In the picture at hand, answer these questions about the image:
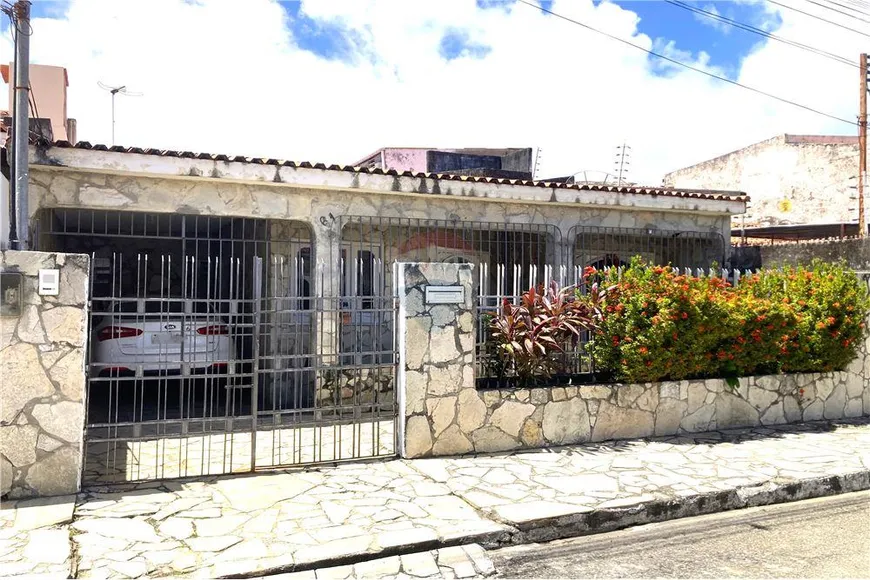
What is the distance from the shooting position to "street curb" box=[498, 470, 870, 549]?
4906 millimetres

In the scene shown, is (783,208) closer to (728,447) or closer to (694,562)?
(728,447)

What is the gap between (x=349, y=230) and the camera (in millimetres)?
9742

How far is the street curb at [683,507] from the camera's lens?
4.91 m

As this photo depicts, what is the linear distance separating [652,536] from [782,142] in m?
20.4

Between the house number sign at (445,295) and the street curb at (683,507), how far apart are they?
93.0 inches

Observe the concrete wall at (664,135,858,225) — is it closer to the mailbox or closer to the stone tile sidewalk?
the mailbox

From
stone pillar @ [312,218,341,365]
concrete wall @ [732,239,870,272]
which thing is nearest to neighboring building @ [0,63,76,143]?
stone pillar @ [312,218,341,365]

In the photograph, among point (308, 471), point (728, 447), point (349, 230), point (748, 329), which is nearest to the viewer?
point (308, 471)

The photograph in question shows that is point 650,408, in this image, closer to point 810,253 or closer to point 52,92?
point 810,253

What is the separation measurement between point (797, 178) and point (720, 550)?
2021 centimetres

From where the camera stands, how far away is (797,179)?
70.8 feet

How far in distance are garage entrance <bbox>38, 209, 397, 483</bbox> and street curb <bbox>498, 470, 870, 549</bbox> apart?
82.6 inches

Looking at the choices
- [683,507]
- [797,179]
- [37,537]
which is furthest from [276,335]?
[797,179]

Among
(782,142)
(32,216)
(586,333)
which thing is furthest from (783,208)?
(32,216)
